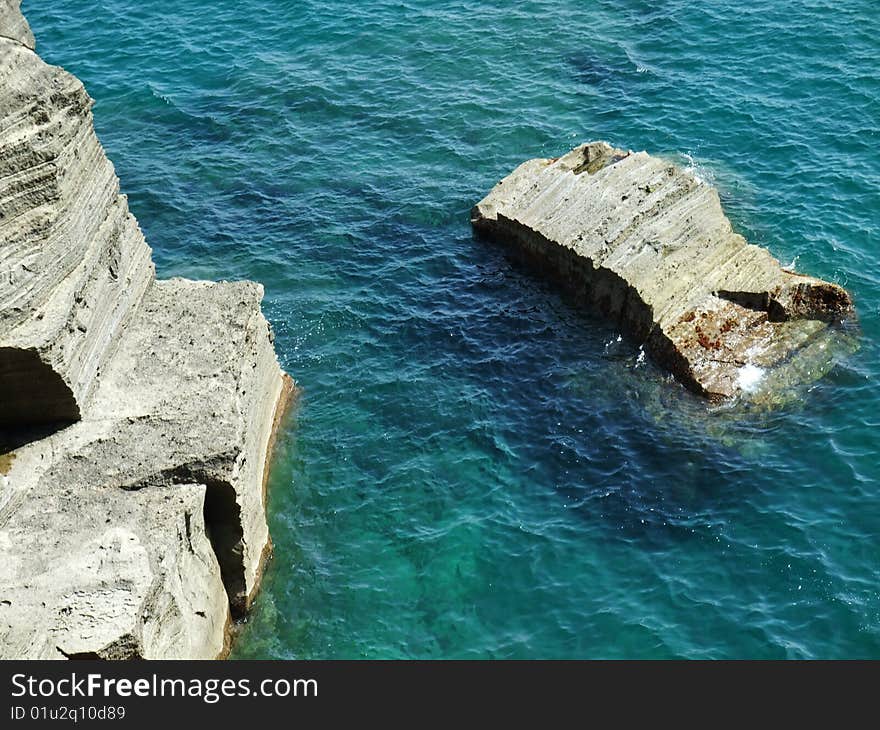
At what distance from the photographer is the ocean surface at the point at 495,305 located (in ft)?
79.5

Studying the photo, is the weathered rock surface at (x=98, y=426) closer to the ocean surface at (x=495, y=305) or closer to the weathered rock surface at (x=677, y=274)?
the ocean surface at (x=495, y=305)

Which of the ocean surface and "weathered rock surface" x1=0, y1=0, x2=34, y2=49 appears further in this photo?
"weathered rock surface" x1=0, y1=0, x2=34, y2=49

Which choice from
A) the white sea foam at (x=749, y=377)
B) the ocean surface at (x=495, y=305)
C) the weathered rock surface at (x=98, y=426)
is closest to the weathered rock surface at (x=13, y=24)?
the weathered rock surface at (x=98, y=426)

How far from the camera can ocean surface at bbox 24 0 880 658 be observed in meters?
24.2

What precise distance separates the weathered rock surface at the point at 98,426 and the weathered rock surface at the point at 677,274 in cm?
1084

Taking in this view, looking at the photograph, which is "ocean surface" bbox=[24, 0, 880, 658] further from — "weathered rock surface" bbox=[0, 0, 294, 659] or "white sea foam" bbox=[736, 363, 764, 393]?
"weathered rock surface" bbox=[0, 0, 294, 659]

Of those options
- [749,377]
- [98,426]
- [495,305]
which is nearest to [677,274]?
[749,377]

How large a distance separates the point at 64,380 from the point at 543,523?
1132 centimetres

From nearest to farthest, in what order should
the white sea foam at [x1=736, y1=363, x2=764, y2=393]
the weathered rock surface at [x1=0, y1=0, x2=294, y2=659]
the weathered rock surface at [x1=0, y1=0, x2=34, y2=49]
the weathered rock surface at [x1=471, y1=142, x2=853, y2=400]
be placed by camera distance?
1. the weathered rock surface at [x1=0, y1=0, x2=294, y2=659]
2. the weathered rock surface at [x1=0, y1=0, x2=34, y2=49]
3. the white sea foam at [x1=736, y1=363, x2=764, y2=393]
4. the weathered rock surface at [x1=471, y1=142, x2=853, y2=400]

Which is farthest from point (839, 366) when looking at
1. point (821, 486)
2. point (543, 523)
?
point (543, 523)

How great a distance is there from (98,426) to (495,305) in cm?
1386

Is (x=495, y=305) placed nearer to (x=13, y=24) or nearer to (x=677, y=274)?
(x=677, y=274)

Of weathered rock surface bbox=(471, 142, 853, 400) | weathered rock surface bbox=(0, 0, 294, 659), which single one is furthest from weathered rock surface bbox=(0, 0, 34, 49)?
weathered rock surface bbox=(471, 142, 853, 400)

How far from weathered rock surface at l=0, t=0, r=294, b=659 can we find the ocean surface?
3.18 meters
